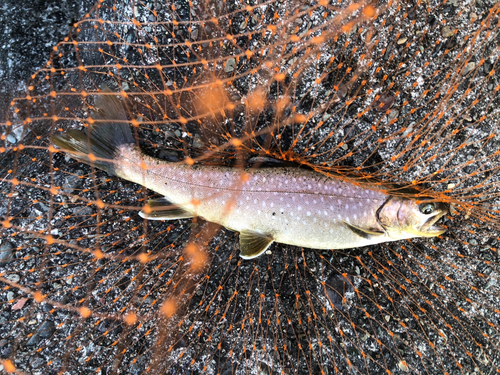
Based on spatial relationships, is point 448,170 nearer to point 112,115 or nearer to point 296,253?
point 296,253

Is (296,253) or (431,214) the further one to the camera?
(296,253)

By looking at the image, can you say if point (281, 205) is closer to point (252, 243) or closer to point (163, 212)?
point (252, 243)

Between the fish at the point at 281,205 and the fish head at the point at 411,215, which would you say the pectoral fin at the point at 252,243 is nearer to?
the fish at the point at 281,205

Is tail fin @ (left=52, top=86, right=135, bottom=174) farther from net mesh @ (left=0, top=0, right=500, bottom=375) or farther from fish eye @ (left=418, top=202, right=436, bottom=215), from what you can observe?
fish eye @ (left=418, top=202, right=436, bottom=215)

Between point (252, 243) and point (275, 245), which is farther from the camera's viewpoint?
point (275, 245)

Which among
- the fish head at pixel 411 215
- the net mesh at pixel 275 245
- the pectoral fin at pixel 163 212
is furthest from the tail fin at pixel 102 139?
the fish head at pixel 411 215

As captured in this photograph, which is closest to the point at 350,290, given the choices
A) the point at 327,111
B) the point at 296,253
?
the point at 296,253

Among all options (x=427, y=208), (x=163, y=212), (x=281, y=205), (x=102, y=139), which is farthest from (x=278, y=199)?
(x=102, y=139)

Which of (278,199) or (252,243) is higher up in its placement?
(278,199)
